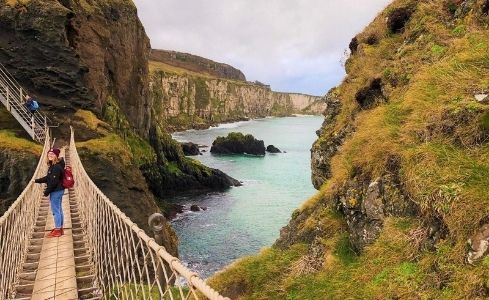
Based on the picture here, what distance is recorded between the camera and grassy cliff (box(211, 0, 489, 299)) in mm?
5164

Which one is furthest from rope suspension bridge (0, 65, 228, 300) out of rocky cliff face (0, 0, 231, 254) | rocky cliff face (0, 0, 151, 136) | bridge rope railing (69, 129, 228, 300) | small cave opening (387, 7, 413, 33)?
rocky cliff face (0, 0, 151, 136)

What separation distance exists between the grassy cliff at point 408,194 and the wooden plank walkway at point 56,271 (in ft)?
9.95

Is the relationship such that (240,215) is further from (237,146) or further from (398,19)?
(237,146)

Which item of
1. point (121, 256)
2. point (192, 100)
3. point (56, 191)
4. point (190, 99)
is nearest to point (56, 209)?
point (56, 191)

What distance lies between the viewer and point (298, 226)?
33.0 feet

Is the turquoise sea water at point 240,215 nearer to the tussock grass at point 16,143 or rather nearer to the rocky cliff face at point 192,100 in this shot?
the tussock grass at point 16,143

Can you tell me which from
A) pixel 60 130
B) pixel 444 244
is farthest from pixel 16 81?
pixel 444 244

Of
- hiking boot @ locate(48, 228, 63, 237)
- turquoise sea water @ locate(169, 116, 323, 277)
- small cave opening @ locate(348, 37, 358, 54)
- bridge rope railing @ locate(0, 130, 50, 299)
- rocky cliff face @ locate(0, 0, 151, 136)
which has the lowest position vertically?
turquoise sea water @ locate(169, 116, 323, 277)

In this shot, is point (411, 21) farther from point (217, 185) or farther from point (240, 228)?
point (217, 185)

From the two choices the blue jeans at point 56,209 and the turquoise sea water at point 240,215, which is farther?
the turquoise sea water at point 240,215

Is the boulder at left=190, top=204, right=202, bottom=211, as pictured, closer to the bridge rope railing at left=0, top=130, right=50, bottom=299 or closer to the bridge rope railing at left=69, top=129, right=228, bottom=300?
the bridge rope railing at left=69, top=129, right=228, bottom=300

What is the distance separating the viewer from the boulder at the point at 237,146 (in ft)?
254

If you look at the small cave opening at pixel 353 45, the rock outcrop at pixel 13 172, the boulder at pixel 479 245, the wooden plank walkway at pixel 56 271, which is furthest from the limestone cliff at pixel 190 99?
the boulder at pixel 479 245

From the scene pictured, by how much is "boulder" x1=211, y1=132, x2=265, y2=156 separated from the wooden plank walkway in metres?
67.8
